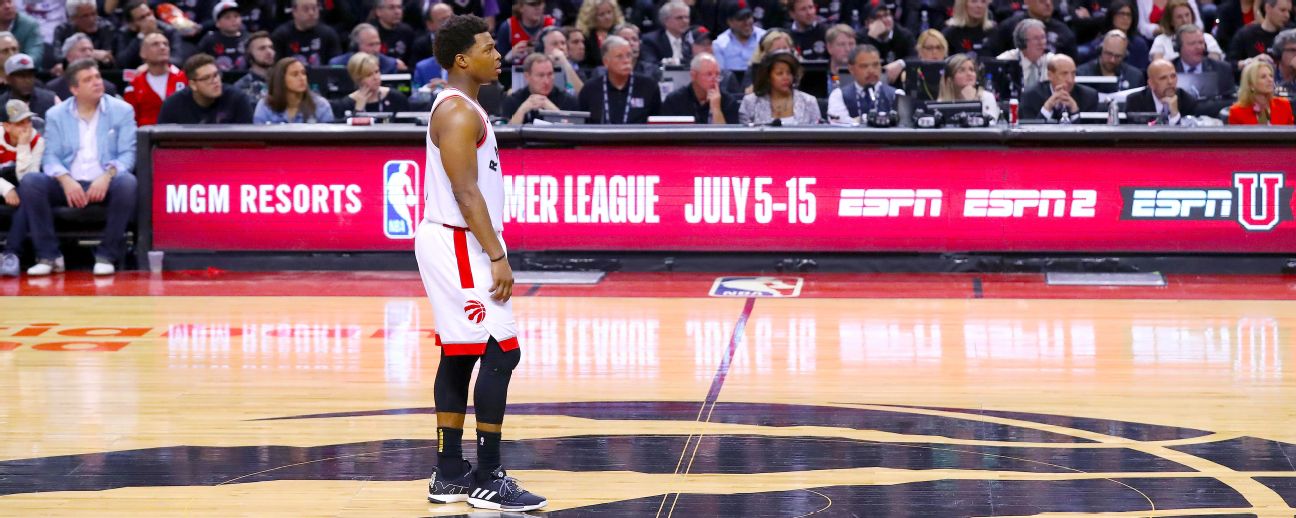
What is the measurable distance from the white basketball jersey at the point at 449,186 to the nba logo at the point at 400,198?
6.57 m

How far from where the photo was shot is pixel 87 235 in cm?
1280

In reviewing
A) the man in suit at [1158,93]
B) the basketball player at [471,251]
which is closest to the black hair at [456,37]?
the basketball player at [471,251]

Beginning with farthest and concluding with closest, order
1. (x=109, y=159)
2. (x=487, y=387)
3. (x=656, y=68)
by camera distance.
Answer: (x=656, y=68) → (x=109, y=159) → (x=487, y=387)

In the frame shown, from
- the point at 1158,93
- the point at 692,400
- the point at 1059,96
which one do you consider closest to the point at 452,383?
the point at 692,400

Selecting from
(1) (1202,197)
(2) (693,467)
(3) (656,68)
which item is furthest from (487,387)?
(3) (656,68)

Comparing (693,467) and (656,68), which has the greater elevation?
(656,68)

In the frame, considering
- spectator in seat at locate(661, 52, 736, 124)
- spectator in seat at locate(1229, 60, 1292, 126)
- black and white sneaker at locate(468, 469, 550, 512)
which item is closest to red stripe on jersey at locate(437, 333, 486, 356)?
black and white sneaker at locate(468, 469, 550, 512)

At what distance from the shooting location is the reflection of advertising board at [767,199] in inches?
471

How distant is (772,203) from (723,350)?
10.6 feet

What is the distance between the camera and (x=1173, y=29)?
626 inches

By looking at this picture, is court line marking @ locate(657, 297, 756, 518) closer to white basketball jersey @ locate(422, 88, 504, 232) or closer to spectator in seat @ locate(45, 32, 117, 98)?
white basketball jersey @ locate(422, 88, 504, 232)

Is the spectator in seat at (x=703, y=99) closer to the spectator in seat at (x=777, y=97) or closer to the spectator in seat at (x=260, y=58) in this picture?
the spectator in seat at (x=777, y=97)

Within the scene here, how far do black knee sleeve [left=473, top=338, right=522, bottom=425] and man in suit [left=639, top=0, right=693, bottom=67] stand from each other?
10.5 meters

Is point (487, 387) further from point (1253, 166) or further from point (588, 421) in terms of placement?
point (1253, 166)
